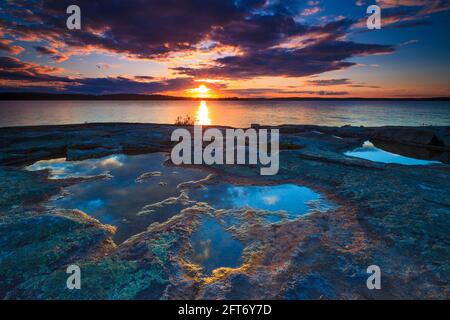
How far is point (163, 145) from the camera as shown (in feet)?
57.8

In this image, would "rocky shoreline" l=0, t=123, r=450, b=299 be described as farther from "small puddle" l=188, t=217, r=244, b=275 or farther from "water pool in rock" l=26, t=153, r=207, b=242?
"water pool in rock" l=26, t=153, r=207, b=242

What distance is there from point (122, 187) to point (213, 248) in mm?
5613

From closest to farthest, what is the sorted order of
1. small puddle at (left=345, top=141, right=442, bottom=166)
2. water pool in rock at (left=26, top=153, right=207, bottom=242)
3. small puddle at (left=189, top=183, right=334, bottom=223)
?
water pool in rock at (left=26, top=153, right=207, bottom=242)
small puddle at (left=189, top=183, right=334, bottom=223)
small puddle at (left=345, top=141, right=442, bottom=166)

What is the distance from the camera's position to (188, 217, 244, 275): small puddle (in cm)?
529

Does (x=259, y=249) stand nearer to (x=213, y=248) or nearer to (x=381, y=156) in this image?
(x=213, y=248)

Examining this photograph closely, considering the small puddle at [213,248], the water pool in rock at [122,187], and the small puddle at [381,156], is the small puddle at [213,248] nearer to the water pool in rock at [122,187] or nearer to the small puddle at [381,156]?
the water pool in rock at [122,187]

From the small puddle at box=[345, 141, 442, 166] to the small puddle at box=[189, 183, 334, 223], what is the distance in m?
8.18

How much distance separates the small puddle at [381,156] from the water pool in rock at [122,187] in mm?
10836

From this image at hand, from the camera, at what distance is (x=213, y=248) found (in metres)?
5.88

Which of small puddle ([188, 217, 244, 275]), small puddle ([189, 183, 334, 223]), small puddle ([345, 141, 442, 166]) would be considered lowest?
small puddle ([188, 217, 244, 275])

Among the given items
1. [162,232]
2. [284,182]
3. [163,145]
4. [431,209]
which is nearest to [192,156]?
[163,145]

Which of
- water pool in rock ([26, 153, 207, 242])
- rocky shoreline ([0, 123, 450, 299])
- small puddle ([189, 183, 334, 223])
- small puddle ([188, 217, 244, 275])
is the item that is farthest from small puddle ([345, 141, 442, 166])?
small puddle ([188, 217, 244, 275])
